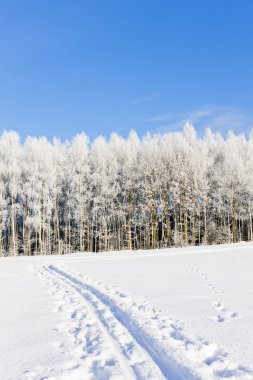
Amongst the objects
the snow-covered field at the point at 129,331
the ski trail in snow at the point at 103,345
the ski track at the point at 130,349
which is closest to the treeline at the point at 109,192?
the snow-covered field at the point at 129,331

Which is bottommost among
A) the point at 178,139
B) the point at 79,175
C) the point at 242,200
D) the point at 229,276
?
the point at 229,276

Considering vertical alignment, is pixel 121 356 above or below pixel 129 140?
below

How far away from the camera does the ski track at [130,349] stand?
471 cm

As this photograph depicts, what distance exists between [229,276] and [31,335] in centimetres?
863

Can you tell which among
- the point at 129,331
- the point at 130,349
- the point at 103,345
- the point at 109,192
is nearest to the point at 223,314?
the point at 129,331

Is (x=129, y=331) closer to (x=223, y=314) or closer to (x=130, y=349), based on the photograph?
(x=130, y=349)

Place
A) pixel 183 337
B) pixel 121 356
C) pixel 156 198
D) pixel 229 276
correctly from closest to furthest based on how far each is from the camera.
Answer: pixel 121 356 < pixel 183 337 < pixel 229 276 < pixel 156 198

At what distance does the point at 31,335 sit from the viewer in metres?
6.73

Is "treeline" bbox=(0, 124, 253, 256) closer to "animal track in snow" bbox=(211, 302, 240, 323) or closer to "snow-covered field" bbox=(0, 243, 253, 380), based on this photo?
"snow-covered field" bbox=(0, 243, 253, 380)


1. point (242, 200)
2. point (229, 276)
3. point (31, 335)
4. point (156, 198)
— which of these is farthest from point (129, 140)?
point (31, 335)

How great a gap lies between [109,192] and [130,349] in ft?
112

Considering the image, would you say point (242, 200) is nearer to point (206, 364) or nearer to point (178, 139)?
point (178, 139)

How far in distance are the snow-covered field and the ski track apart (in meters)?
0.01

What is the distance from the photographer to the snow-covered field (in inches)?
192
